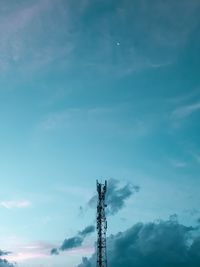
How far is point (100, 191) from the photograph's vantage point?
60.0 metres

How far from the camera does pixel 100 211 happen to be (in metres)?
59.2

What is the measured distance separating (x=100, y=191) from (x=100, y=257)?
8.85 meters

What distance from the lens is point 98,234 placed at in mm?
58469

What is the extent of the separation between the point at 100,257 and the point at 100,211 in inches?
240

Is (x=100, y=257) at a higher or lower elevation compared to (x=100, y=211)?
lower

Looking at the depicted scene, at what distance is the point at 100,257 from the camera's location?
2266 inches

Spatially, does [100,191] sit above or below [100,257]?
above

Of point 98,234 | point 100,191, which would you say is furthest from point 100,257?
point 100,191

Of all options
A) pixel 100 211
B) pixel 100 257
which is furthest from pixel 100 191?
pixel 100 257

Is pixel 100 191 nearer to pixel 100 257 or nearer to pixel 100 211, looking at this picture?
pixel 100 211

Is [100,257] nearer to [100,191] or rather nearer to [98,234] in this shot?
[98,234]

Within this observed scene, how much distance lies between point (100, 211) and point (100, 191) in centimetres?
276

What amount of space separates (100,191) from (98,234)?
5.85 meters
